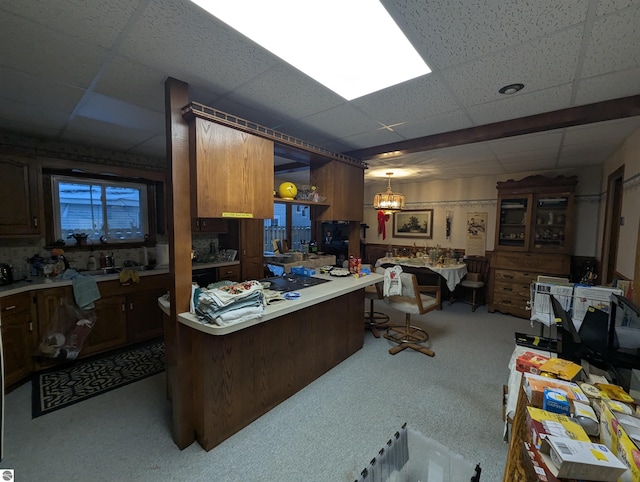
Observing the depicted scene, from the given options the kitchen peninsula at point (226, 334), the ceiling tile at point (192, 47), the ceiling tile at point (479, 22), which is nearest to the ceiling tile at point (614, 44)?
the ceiling tile at point (479, 22)

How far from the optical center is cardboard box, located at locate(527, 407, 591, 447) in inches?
35.1

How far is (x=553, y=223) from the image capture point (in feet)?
14.0

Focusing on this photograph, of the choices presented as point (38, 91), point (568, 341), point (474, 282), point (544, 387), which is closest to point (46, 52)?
point (38, 91)

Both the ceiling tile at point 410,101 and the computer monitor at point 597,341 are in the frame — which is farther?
the ceiling tile at point 410,101

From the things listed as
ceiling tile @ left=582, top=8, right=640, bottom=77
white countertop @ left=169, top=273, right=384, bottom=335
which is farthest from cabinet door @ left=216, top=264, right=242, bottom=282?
ceiling tile @ left=582, top=8, right=640, bottom=77

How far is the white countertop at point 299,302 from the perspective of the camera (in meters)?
1.57

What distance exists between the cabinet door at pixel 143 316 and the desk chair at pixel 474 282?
476 centimetres

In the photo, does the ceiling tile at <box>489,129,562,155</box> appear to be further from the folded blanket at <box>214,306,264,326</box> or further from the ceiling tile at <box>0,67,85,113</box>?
the ceiling tile at <box>0,67,85,113</box>

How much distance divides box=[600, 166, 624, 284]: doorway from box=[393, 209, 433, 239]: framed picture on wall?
2.59m

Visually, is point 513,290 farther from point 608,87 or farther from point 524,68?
point 524,68

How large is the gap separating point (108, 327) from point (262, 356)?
2.11 meters

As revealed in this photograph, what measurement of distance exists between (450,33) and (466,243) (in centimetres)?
467

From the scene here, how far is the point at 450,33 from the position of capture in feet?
4.24

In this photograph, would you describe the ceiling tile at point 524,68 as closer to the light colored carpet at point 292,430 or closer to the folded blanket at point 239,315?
the folded blanket at point 239,315
